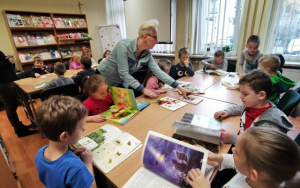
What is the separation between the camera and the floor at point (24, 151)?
5.73 ft

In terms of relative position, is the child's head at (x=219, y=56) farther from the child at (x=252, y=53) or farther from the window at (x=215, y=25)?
the window at (x=215, y=25)

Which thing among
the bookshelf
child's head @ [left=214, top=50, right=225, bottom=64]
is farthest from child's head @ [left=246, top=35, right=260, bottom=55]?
the bookshelf

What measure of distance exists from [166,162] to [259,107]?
0.83 m

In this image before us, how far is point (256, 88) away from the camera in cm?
112

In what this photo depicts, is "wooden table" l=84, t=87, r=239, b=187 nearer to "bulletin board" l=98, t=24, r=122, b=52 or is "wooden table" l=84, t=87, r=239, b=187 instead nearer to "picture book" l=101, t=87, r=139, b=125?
"picture book" l=101, t=87, r=139, b=125

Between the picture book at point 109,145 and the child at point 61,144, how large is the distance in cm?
13

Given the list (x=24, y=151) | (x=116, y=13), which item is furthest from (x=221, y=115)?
(x=116, y=13)

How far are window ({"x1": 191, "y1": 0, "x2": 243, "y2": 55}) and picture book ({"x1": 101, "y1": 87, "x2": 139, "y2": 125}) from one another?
2.98 meters

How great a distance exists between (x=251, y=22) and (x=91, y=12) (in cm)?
472

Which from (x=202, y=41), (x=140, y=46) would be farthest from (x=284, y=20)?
(x=140, y=46)

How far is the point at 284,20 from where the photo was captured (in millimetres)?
2957

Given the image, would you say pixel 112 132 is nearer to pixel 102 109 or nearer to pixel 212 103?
pixel 102 109

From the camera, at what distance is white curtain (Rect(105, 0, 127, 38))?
538 centimetres

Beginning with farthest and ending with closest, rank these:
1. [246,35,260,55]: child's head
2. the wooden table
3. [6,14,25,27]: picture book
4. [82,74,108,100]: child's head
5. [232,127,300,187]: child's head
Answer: [6,14,25,27]: picture book, [246,35,260,55]: child's head, [82,74,108,100]: child's head, the wooden table, [232,127,300,187]: child's head
